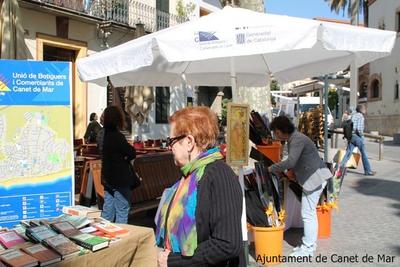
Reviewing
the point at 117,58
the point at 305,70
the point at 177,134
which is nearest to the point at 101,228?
the point at 177,134

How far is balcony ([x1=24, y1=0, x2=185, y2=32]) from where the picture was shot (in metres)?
14.2

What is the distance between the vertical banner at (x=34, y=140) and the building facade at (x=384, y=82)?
2969cm

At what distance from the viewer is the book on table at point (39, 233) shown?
3.04 meters

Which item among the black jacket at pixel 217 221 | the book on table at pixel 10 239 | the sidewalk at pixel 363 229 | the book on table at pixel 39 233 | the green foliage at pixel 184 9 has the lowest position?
the sidewalk at pixel 363 229

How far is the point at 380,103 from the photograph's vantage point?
34.9m

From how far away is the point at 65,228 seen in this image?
3.19 metres

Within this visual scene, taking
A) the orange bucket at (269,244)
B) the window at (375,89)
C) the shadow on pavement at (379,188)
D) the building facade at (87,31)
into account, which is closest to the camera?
the orange bucket at (269,244)

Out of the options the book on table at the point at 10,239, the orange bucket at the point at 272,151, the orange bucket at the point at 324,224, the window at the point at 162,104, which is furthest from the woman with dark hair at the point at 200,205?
the window at the point at 162,104

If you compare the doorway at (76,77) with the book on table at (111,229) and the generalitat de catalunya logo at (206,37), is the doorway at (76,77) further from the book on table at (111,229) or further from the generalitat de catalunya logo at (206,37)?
the book on table at (111,229)

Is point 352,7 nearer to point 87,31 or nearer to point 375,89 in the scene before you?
point 375,89

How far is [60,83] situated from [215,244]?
317 cm

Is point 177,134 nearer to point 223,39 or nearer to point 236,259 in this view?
point 236,259

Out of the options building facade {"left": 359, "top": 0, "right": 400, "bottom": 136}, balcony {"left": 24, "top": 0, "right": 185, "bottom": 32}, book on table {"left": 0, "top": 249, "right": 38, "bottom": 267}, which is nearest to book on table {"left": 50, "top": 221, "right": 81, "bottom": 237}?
book on table {"left": 0, "top": 249, "right": 38, "bottom": 267}

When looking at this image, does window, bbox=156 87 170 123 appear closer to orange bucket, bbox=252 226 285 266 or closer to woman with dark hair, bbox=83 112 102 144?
woman with dark hair, bbox=83 112 102 144
